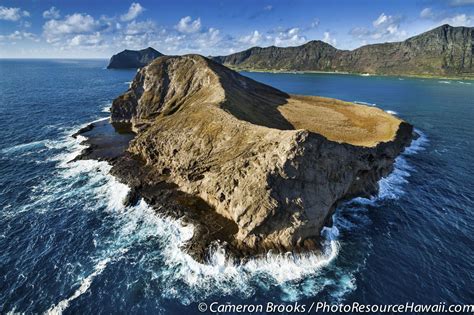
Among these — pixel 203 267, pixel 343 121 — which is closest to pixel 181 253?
pixel 203 267

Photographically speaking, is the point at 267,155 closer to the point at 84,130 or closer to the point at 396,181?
the point at 396,181

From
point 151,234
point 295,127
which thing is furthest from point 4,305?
point 295,127

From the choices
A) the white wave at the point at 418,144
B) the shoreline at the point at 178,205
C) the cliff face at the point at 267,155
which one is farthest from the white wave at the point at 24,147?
the white wave at the point at 418,144

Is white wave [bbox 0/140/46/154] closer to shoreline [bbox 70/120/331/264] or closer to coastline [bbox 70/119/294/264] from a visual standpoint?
coastline [bbox 70/119/294/264]

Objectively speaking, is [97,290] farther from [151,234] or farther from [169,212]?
[169,212]

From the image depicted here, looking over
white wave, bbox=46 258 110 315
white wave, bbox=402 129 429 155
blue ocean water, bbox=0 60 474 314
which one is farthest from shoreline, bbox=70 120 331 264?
white wave, bbox=402 129 429 155

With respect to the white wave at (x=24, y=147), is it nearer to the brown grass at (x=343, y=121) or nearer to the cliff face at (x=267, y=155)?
the cliff face at (x=267, y=155)
